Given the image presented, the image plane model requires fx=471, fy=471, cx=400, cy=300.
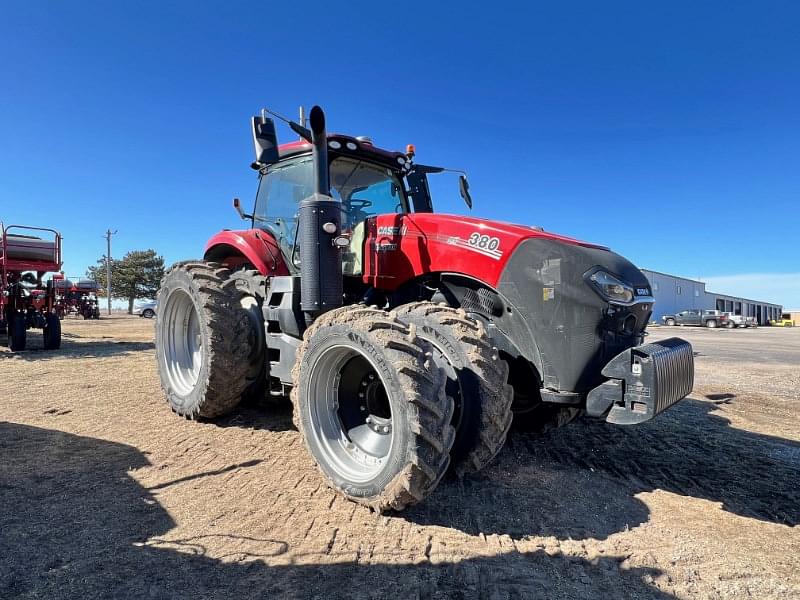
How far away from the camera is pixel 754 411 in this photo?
18.6ft

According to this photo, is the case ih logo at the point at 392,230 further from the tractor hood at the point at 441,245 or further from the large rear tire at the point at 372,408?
the large rear tire at the point at 372,408

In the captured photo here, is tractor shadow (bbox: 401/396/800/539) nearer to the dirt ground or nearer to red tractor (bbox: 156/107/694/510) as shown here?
the dirt ground

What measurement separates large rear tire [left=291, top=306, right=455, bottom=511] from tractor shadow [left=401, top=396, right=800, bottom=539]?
0.35 m

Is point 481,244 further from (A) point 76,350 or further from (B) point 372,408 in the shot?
(A) point 76,350

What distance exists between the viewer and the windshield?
4375mm

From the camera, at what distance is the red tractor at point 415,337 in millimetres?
2633

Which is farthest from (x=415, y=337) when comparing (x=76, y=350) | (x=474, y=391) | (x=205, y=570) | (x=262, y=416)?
(x=76, y=350)

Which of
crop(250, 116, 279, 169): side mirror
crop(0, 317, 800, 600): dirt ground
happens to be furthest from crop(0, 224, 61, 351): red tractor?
crop(250, 116, 279, 169): side mirror

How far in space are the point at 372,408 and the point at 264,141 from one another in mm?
1971

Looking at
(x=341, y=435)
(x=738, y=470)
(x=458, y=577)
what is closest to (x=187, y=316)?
(x=341, y=435)

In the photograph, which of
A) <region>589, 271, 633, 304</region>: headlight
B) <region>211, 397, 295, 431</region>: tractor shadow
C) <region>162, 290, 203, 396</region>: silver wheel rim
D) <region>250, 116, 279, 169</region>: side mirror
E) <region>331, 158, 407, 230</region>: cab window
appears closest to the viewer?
<region>589, 271, 633, 304</region>: headlight

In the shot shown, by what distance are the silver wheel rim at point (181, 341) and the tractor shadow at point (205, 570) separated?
7.79ft

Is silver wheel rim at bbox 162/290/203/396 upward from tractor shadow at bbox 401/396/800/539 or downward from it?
upward

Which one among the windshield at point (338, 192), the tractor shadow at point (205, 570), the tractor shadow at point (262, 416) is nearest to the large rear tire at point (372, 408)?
the tractor shadow at point (205, 570)
